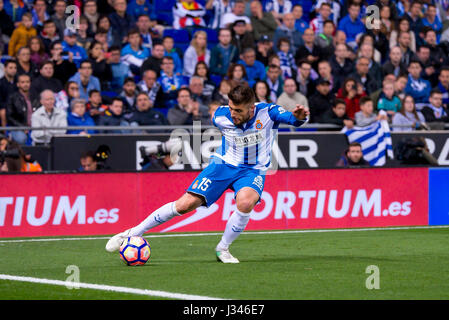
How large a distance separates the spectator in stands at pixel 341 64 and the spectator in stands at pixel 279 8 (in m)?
1.75

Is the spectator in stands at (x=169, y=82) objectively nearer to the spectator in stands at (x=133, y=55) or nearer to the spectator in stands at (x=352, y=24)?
the spectator in stands at (x=133, y=55)

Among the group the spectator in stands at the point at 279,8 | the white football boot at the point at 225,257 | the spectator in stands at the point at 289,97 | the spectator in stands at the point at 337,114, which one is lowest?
the white football boot at the point at 225,257

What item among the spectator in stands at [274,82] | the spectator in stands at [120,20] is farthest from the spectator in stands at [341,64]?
the spectator in stands at [120,20]

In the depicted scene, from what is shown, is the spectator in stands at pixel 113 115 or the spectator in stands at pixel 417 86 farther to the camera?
the spectator in stands at pixel 417 86

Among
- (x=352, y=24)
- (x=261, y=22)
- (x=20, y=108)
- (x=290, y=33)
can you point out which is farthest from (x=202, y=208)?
(x=352, y=24)

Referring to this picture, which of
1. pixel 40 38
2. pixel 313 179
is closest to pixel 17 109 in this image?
pixel 40 38

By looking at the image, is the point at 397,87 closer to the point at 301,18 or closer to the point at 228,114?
the point at 301,18

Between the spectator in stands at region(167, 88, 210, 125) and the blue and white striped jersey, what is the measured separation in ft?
19.9

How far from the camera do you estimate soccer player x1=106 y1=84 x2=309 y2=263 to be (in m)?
9.65

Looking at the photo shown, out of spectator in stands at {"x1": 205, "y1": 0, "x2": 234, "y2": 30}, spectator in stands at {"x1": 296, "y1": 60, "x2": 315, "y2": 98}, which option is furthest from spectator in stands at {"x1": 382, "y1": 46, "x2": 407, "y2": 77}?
spectator in stands at {"x1": 205, "y1": 0, "x2": 234, "y2": 30}

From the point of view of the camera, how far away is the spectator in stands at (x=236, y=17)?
1867cm

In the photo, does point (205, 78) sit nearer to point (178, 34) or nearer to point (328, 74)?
point (178, 34)

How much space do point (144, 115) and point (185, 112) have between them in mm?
741
